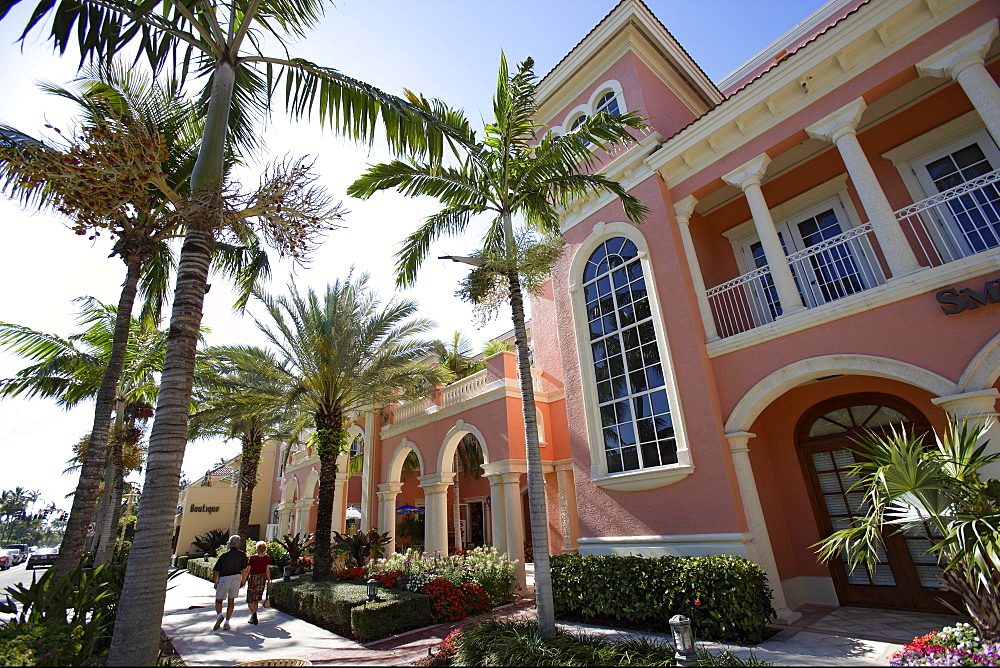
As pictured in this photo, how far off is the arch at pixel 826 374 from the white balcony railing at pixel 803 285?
5.50ft

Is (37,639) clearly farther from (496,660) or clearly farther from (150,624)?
(496,660)

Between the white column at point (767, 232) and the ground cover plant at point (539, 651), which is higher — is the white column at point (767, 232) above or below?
above

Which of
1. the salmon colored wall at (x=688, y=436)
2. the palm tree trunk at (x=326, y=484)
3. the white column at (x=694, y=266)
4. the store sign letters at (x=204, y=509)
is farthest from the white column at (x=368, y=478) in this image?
the store sign letters at (x=204, y=509)

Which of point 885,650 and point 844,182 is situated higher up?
point 844,182

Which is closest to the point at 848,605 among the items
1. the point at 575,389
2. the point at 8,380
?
the point at 575,389

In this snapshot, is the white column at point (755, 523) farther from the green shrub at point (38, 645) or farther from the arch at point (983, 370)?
the green shrub at point (38, 645)

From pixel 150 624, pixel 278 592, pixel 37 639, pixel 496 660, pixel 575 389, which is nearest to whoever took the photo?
pixel 150 624

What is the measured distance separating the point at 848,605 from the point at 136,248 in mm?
13407

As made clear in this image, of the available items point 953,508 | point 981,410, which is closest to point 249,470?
point 953,508

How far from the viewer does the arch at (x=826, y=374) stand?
6523 mm

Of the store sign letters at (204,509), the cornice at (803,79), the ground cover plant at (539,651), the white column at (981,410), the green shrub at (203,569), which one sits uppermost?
the cornice at (803,79)

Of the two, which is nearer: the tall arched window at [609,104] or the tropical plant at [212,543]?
the tall arched window at [609,104]

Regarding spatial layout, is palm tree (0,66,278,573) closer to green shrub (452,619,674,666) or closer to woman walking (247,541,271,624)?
woman walking (247,541,271,624)

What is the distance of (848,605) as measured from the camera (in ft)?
27.3
